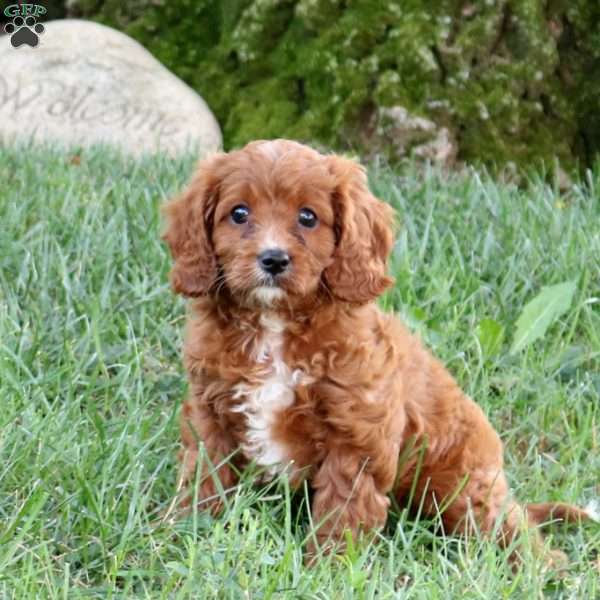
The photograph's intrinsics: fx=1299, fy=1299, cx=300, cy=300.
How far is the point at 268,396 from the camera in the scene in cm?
363

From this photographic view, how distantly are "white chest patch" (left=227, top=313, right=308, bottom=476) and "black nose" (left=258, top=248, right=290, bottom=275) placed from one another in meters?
0.21

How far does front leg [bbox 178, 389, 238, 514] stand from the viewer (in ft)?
12.3

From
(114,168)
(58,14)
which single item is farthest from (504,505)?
(58,14)

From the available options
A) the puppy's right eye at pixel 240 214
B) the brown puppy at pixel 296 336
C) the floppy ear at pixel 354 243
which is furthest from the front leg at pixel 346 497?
the puppy's right eye at pixel 240 214

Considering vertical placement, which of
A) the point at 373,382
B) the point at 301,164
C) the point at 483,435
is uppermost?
the point at 301,164

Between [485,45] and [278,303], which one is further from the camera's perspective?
[485,45]

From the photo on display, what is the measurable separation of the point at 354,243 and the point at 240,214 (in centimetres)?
33

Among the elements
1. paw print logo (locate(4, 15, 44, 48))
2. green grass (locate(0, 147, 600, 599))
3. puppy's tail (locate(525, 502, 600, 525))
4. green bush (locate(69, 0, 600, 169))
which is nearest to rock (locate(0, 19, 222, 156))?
paw print logo (locate(4, 15, 44, 48))

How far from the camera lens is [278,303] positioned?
361 centimetres

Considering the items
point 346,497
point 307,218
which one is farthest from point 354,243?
point 346,497

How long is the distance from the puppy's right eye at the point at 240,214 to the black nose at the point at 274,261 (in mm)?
173

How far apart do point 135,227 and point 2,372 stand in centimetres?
134

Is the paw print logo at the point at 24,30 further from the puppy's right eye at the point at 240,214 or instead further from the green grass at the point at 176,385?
the puppy's right eye at the point at 240,214

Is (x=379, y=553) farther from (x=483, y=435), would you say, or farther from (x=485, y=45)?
(x=485, y=45)
